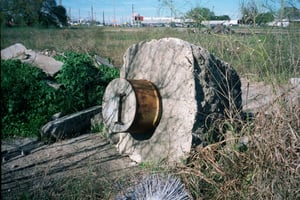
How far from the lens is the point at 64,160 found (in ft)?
13.8

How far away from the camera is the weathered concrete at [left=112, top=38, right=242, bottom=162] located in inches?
161

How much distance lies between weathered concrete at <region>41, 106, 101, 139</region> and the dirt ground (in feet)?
0.44

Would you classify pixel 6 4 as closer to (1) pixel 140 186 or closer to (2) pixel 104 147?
(1) pixel 140 186

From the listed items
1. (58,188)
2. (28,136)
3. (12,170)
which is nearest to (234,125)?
(58,188)

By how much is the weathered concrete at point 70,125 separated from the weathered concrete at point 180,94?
0.94 metres

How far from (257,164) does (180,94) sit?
4.34 ft

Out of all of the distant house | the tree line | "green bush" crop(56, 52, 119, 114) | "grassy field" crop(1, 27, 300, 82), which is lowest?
"green bush" crop(56, 52, 119, 114)

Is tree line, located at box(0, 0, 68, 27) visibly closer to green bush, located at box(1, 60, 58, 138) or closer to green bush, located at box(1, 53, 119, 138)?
green bush, located at box(1, 60, 58, 138)

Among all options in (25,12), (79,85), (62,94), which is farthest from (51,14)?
(79,85)

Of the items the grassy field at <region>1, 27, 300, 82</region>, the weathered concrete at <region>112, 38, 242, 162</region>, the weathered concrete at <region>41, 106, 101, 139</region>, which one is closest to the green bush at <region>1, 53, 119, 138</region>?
the weathered concrete at <region>41, 106, 101, 139</region>

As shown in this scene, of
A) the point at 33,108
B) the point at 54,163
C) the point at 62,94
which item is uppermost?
the point at 62,94

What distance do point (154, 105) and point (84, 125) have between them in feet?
4.82

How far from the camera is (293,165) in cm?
309

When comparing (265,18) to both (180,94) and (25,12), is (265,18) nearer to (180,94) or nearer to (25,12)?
(180,94)
